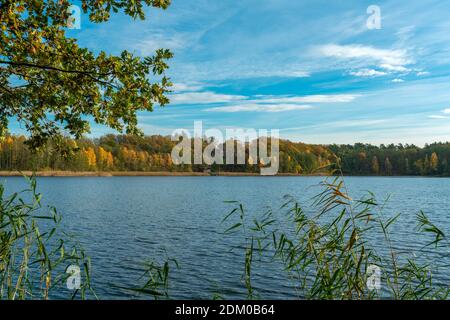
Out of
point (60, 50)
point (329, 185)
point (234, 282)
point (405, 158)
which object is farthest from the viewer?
point (405, 158)

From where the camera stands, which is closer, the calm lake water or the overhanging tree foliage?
the overhanging tree foliage

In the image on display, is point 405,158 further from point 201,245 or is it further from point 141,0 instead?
point 141,0

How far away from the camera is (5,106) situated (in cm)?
1121

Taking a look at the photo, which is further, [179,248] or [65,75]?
[179,248]

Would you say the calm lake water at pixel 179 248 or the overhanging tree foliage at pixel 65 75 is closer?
the overhanging tree foliage at pixel 65 75

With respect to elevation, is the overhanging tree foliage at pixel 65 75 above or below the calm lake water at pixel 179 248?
above

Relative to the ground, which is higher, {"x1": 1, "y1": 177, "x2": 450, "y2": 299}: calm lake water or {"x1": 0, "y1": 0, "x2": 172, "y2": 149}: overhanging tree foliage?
{"x1": 0, "y1": 0, "x2": 172, "y2": 149}: overhanging tree foliage

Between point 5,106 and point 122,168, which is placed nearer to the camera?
point 5,106

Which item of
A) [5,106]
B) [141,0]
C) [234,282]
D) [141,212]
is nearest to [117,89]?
[141,0]

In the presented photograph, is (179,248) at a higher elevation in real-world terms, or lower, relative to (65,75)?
lower
